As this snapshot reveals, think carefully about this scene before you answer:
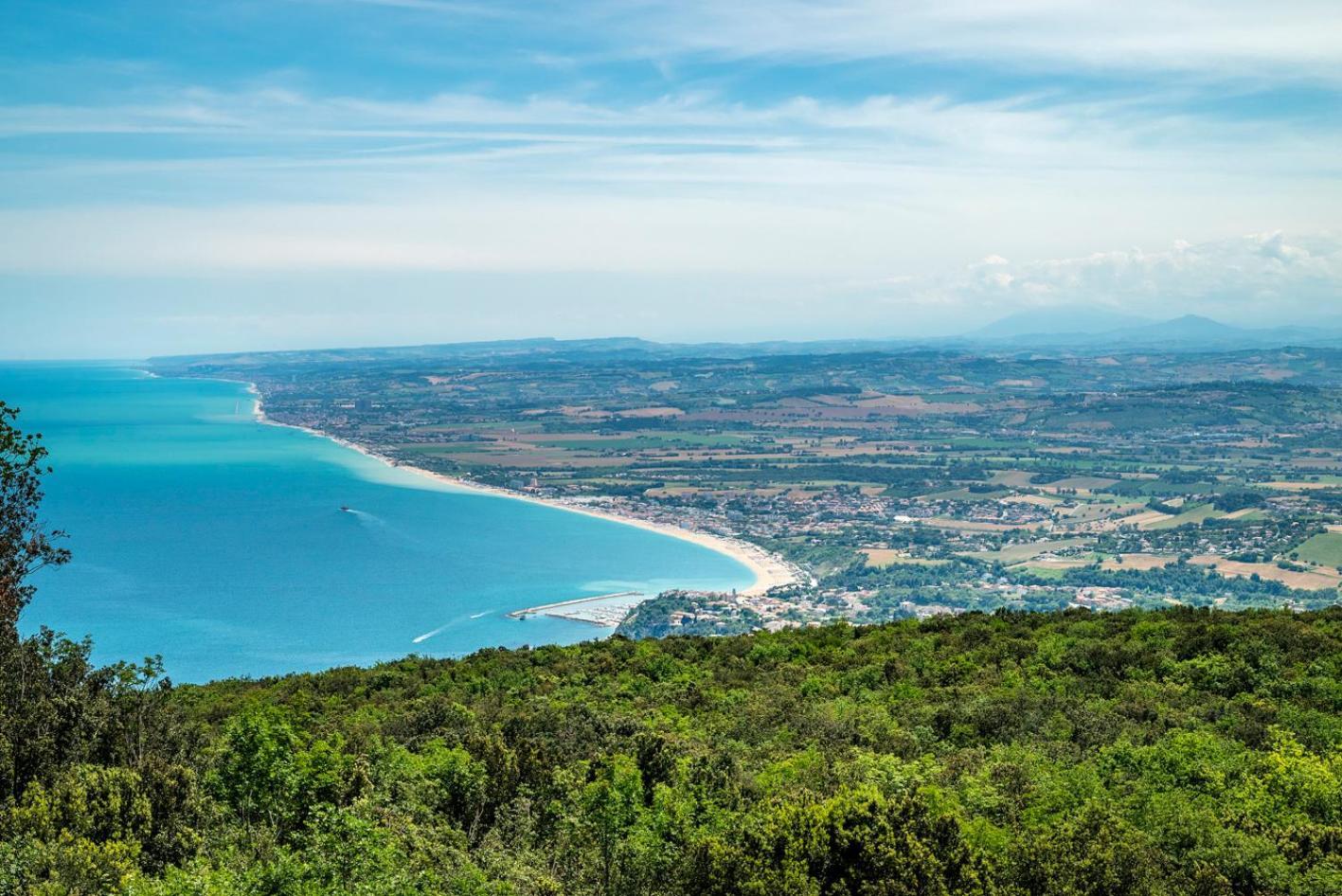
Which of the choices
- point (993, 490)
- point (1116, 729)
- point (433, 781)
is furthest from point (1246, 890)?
point (993, 490)

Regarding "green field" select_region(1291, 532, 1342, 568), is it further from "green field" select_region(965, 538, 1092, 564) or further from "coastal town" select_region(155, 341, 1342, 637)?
"green field" select_region(965, 538, 1092, 564)

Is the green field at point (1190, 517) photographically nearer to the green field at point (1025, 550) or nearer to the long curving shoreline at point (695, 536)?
the green field at point (1025, 550)

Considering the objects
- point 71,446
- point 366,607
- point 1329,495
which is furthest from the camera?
point 71,446

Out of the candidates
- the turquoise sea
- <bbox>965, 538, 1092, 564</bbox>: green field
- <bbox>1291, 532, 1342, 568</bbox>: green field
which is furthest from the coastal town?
the turquoise sea

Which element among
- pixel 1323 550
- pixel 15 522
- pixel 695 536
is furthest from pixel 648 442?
pixel 15 522

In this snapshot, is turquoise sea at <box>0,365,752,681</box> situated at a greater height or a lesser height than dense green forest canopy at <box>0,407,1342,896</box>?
lesser

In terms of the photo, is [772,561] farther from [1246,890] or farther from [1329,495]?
[1246,890]
